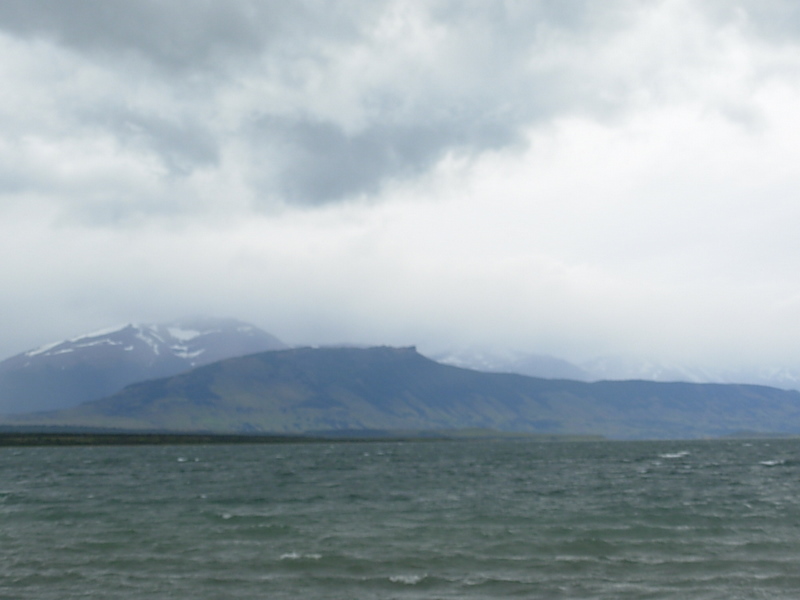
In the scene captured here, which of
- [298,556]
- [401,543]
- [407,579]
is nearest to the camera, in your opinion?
[407,579]

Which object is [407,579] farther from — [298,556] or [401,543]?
[401,543]

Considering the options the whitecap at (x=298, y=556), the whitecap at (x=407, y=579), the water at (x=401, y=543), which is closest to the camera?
the water at (x=401, y=543)

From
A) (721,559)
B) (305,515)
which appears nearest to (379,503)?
(305,515)

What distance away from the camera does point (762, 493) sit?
73.8m

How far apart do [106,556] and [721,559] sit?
102ft

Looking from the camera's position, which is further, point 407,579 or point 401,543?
point 401,543

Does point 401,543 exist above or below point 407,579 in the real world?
below

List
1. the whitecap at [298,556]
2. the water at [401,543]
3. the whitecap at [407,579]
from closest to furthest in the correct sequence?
the water at [401,543], the whitecap at [407,579], the whitecap at [298,556]

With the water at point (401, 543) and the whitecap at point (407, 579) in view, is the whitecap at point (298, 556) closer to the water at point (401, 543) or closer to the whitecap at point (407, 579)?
the water at point (401, 543)

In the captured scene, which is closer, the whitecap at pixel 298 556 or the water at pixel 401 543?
the water at pixel 401 543

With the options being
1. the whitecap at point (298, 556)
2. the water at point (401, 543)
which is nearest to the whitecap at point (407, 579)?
the water at point (401, 543)

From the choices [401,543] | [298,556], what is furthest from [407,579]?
[401,543]

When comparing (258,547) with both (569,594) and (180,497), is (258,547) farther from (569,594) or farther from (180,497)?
(180,497)

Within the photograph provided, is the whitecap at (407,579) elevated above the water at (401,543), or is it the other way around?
the whitecap at (407,579)
